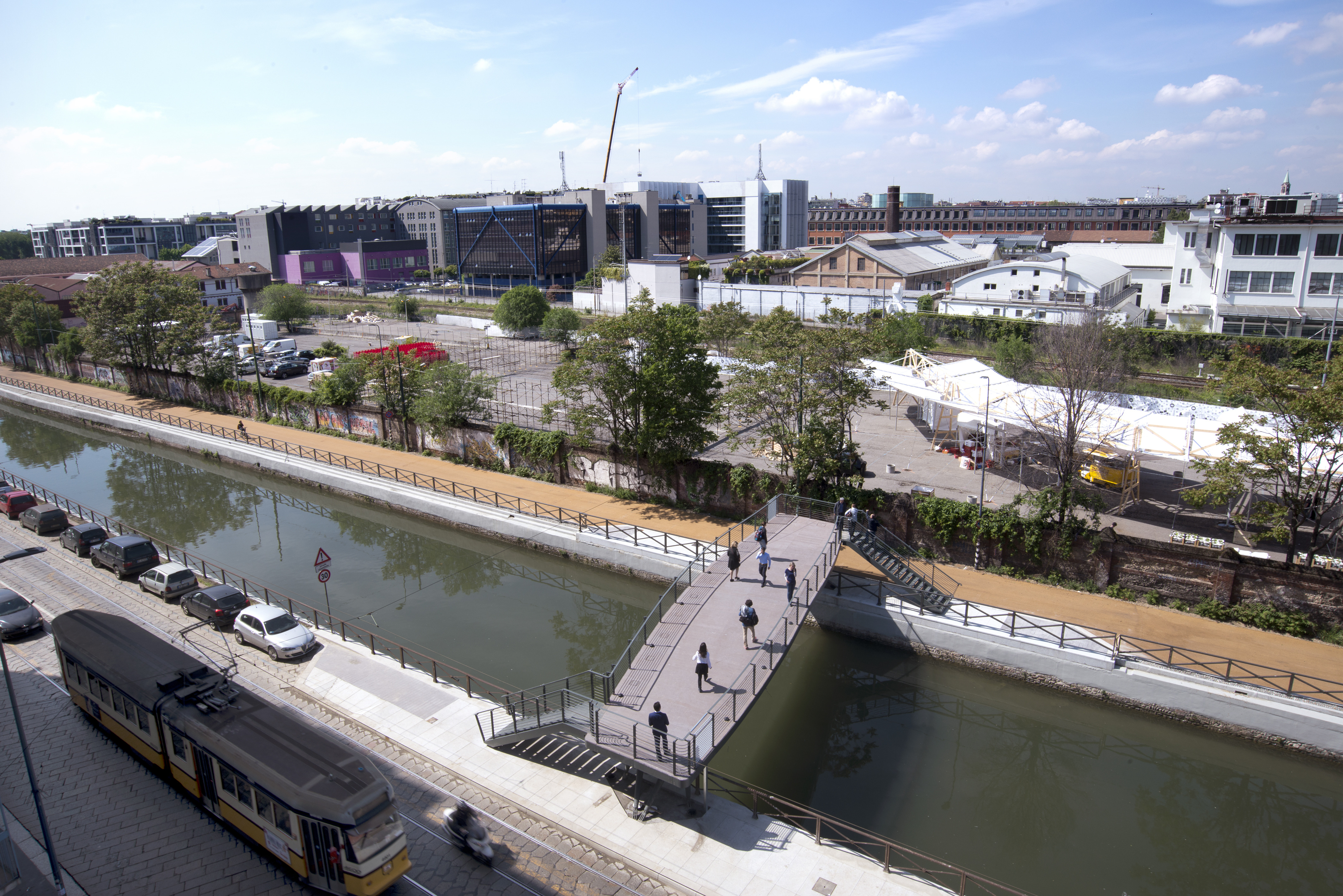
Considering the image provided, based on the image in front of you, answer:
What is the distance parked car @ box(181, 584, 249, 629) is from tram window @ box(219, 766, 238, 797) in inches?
398

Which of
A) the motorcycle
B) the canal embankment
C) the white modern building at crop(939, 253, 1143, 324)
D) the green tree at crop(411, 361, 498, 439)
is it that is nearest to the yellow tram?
the motorcycle

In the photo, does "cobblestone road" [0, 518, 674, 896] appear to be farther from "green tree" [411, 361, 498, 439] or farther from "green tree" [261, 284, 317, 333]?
"green tree" [261, 284, 317, 333]

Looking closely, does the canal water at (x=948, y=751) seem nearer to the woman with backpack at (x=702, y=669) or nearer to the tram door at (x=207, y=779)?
the woman with backpack at (x=702, y=669)

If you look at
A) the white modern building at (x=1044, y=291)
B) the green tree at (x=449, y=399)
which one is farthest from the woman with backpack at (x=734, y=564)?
the white modern building at (x=1044, y=291)

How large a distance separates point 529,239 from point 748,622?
97812 mm

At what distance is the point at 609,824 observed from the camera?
14.1 m

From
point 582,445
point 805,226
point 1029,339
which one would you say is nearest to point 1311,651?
point 582,445

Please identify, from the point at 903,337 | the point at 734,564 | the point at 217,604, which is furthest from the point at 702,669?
the point at 903,337

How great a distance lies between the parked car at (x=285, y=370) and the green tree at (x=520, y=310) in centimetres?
1948

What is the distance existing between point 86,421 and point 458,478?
33.0 m

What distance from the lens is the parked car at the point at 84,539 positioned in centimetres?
2712

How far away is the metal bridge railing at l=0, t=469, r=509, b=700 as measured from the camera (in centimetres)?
1980

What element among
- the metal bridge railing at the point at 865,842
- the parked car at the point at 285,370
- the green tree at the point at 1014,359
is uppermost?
the green tree at the point at 1014,359

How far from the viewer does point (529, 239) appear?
10675cm
